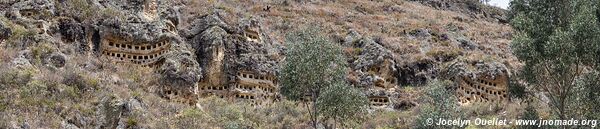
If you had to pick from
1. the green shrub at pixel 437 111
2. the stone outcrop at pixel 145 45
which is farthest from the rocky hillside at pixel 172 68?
the green shrub at pixel 437 111

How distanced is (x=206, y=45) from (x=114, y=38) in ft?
18.6

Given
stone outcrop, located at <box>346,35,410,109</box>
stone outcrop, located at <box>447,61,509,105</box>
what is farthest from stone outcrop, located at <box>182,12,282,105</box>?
stone outcrop, located at <box>447,61,509,105</box>

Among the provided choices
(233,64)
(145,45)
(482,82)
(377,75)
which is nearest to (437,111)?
(233,64)

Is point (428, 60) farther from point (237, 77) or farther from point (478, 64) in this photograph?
point (237, 77)

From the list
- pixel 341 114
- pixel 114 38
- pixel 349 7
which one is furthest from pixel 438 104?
pixel 349 7

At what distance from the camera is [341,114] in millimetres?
28297

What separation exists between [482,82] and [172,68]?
69.2 feet

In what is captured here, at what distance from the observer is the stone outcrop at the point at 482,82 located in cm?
4162

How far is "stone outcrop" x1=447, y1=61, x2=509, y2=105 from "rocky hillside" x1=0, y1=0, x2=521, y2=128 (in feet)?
0.27

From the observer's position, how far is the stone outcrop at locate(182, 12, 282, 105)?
38.1 meters

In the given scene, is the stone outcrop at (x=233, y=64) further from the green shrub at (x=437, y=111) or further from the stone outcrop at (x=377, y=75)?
the green shrub at (x=437, y=111)

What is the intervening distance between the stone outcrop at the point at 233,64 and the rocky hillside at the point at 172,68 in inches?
2.7

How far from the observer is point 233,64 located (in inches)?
1521

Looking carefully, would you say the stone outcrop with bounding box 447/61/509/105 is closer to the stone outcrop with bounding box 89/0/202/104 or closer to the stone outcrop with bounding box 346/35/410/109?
the stone outcrop with bounding box 346/35/410/109
